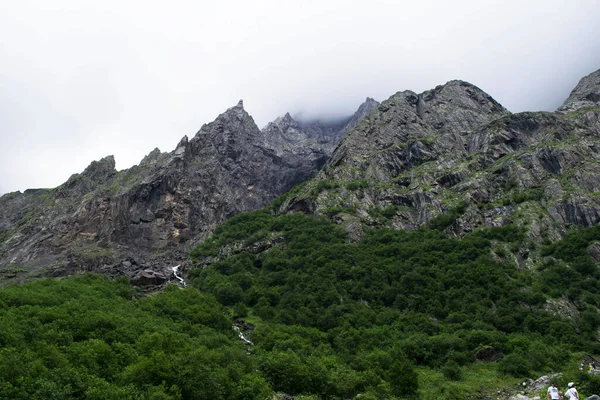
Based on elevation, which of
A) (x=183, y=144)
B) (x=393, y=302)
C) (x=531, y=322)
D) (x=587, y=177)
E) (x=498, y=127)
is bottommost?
(x=531, y=322)

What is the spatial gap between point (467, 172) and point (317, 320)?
261 ft

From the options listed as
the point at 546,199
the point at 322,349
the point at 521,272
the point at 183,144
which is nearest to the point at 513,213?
the point at 546,199

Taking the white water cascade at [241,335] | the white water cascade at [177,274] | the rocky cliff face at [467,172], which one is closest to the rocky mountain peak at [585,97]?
the rocky cliff face at [467,172]

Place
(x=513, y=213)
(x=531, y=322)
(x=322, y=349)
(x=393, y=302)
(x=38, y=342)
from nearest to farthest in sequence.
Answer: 1. (x=38, y=342)
2. (x=322, y=349)
3. (x=531, y=322)
4. (x=393, y=302)
5. (x=513, y=213)

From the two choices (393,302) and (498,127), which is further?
(498,127)

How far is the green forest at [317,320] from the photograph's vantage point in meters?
38.7

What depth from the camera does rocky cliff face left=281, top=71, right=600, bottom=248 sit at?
114 meters

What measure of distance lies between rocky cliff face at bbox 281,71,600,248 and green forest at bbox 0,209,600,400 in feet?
25.1

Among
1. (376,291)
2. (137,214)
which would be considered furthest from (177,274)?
(376,291)

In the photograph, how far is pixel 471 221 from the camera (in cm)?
11531

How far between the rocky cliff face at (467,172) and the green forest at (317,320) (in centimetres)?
765

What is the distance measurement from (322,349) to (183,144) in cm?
13586

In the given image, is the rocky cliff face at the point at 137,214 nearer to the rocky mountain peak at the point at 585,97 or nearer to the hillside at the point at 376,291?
the hillside at the point at 376,291

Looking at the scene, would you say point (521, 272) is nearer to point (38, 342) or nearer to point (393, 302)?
point (393, 302)
